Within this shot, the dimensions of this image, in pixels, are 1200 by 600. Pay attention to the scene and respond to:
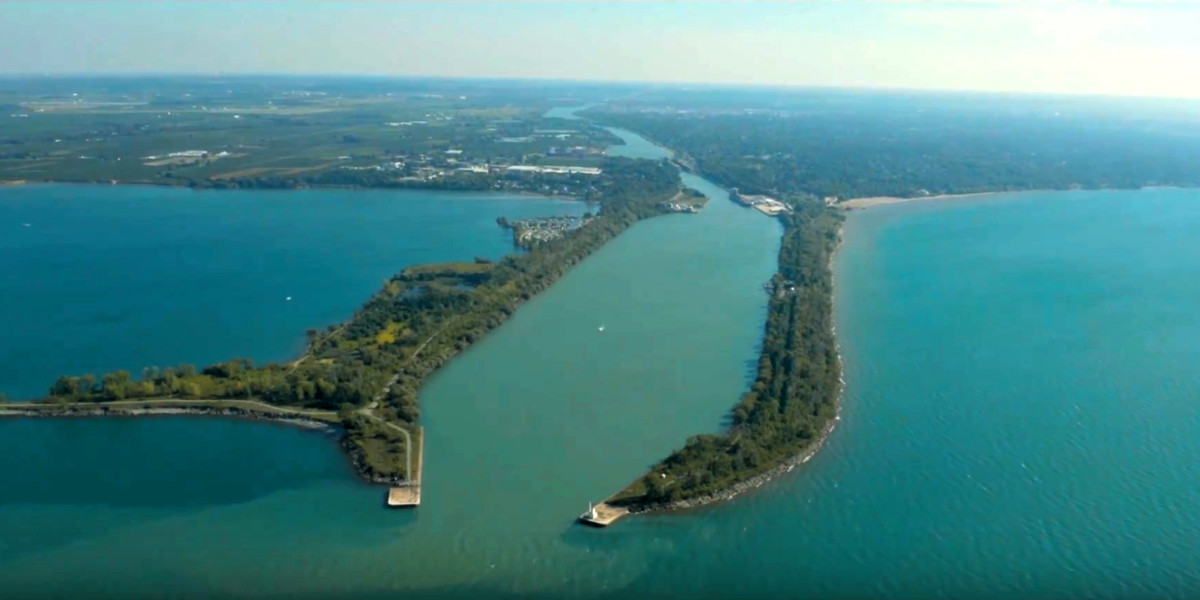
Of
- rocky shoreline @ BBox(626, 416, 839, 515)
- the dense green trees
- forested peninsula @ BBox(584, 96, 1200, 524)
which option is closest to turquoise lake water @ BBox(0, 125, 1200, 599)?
rocky shoreline @ BBox(626, 416, 839, 515)

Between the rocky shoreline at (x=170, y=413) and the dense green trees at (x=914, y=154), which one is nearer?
the rocky shoreline at (x=170, y=413)

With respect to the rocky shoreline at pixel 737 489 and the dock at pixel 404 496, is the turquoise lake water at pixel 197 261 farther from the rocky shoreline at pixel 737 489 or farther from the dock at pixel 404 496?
the rocky shoreline at pixel 737 489

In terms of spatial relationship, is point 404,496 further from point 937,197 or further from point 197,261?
point 937,197

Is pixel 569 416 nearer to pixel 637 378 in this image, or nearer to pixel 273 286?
pixel 637 378

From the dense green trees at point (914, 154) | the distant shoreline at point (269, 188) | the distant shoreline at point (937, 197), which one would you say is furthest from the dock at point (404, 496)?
the dense green trees at point (914, 154)

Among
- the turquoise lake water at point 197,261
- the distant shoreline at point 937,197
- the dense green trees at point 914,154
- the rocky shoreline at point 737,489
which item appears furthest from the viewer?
the dense green trees at point 914,154
